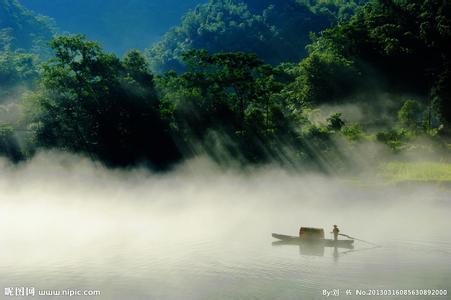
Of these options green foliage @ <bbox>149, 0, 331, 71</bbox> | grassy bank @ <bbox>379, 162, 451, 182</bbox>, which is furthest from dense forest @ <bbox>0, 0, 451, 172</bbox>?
green foliage @ <bbox>149, 0, 331, 71</bbox>

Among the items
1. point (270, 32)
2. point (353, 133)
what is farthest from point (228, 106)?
point (270, 32)

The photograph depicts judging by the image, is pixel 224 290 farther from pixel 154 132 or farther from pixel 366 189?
pixel 154 132

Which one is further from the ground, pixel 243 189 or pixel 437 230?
pixel 243 189

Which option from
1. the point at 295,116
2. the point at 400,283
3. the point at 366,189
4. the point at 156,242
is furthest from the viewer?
the point at 295,116

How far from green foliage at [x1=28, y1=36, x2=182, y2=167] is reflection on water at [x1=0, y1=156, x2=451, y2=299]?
5753 mm

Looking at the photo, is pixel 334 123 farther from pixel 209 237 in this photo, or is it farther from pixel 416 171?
pixel 209 237

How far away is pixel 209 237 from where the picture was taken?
36969mm

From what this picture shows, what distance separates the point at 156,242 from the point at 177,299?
10.8 metres

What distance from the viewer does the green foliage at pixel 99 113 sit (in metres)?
67.8

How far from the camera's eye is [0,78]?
5231 inches

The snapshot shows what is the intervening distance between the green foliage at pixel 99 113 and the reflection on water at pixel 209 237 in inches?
226

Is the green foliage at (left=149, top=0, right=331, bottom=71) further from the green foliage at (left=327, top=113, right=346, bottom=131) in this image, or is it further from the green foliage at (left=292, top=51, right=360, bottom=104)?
the green foliage at (left=327, top=113, right=346, bottom=131)

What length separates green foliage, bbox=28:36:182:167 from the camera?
6775cm

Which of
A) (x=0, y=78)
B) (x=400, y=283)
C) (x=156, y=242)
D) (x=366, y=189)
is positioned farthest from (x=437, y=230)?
(x=0, y=78)
